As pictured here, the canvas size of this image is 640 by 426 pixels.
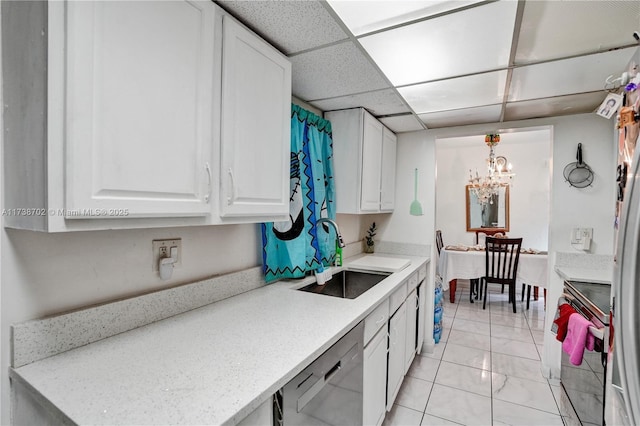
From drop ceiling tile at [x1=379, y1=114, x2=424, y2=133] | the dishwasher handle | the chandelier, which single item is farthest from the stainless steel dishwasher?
the chandelier

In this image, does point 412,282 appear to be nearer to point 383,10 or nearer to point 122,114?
point 383,10

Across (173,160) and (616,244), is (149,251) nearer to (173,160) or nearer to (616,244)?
(173,160)

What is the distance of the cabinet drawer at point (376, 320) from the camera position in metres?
1.49

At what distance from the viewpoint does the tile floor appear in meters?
1.98

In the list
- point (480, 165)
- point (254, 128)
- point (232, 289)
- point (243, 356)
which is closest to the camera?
point (243, 356)

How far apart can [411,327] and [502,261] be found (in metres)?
2.30

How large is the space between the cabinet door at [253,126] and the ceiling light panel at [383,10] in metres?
0.36

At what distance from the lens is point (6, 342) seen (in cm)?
85

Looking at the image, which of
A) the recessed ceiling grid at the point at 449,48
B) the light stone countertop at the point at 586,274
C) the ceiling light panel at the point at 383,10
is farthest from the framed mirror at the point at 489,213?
the ceiling light panel at the point at 383,10

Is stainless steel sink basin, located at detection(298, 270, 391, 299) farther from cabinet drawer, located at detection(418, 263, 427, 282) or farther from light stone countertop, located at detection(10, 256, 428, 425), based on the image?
light stone countertop, located at detection(10, 256, 428, 425)

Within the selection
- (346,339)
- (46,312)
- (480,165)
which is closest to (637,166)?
(346,339)

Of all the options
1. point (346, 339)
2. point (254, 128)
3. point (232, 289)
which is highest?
point (254, 128)

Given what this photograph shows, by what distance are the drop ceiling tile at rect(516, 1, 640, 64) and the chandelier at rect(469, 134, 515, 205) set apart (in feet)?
10.0

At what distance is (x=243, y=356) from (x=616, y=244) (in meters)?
1.13
